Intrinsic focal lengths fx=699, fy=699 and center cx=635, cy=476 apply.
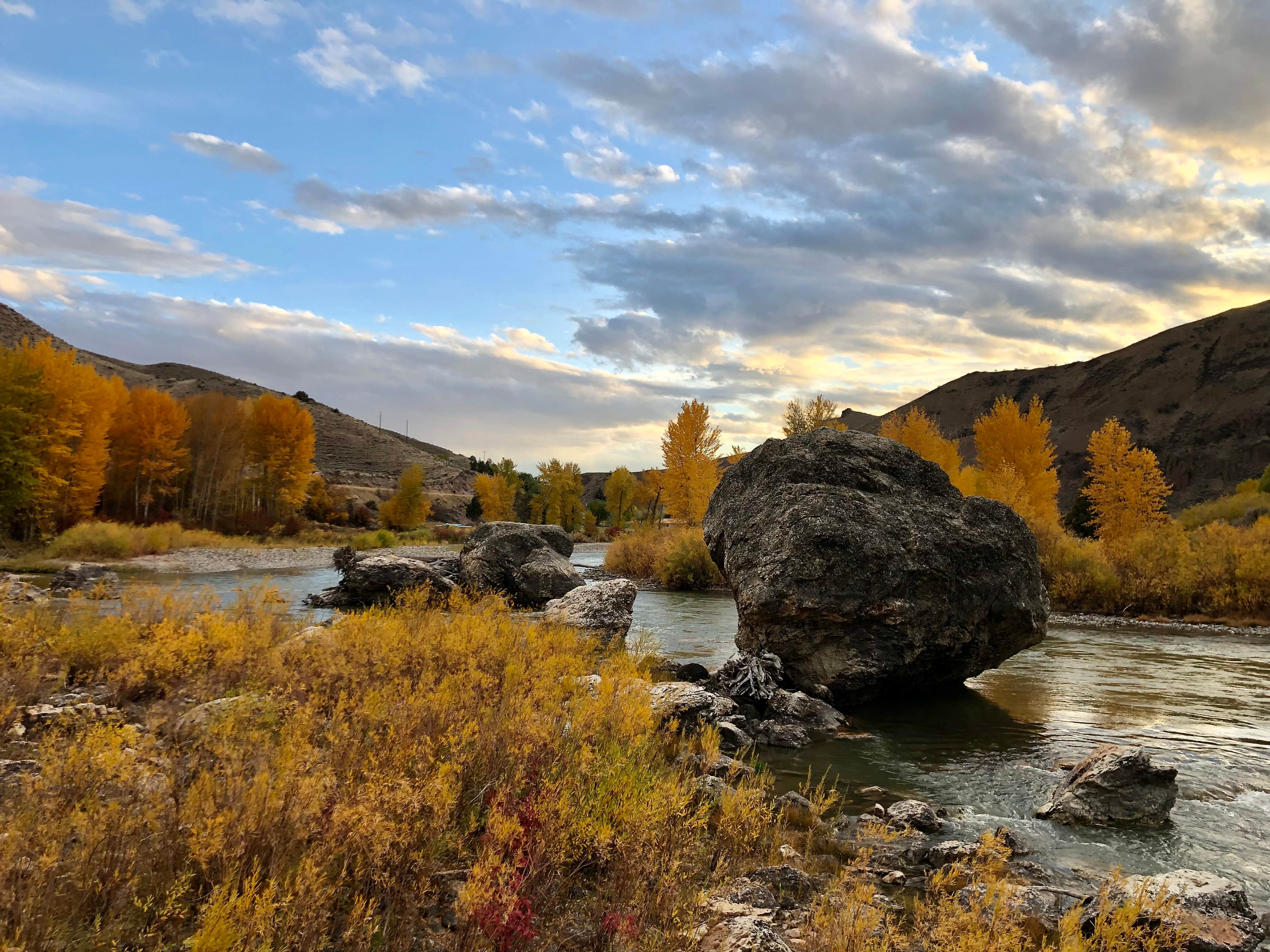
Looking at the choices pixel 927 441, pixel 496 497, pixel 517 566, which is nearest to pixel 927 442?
pixel 927 441

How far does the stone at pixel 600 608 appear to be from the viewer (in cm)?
1420

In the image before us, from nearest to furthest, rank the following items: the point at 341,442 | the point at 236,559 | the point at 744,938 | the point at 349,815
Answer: the point at 349,815, the point at 744,938, the point at 236,559, the point at 341,442

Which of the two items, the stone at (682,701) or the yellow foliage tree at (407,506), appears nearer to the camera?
the stone at (682,701)

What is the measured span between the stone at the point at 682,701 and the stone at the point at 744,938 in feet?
13.0

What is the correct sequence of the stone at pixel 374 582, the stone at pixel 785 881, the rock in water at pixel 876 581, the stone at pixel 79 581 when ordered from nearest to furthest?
the stone at pixel 785 881 → the rock in water at pixel 876 581 → the stone at pixel 79 581 → the stone at pixel 374 582

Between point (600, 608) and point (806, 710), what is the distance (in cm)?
585

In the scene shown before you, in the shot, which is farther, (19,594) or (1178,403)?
(1178,403)

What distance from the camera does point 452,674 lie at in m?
6.72

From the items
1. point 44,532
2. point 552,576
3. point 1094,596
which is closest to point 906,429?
point 1094,596

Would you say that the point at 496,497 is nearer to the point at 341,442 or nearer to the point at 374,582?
the point at 341,442

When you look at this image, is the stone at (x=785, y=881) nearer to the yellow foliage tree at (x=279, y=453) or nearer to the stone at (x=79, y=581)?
the stone at (x=79, y=581)

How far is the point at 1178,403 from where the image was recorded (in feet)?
271

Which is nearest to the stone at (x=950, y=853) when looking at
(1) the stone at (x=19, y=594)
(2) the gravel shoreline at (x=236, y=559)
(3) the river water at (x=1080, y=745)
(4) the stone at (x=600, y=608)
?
(3) the river water at (x=1080, y=745)

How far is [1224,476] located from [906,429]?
4980 centimetres
